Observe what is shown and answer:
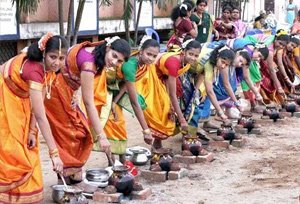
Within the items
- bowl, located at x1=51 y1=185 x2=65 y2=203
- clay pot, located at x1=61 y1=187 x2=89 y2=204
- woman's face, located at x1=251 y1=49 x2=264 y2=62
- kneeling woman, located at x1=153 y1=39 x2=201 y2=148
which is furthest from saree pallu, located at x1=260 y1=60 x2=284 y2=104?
clay pot, located at x1=61 y1=187 x2=89 y2=204

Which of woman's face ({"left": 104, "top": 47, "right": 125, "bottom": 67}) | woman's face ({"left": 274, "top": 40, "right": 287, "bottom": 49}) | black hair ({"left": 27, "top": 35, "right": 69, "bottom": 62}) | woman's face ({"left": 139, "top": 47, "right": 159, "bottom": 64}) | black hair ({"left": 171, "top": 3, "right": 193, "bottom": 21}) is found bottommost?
woman's face ({"left": 274, "top": 40, "right": 287, "bottom": 49})

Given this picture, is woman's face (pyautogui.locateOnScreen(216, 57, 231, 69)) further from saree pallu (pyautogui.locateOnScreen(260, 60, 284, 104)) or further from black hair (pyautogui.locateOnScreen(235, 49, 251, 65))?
saree pallu (pyautogui.locateOnScreen(260, 60, 284, 104))

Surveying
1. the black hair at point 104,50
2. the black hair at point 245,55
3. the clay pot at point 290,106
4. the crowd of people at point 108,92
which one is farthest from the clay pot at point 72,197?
the clay pot at point 290,106

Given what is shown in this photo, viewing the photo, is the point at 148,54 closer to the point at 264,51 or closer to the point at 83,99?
the point at 83,99

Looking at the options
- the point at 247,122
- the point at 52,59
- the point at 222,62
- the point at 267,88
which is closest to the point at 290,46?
the point at 267,88

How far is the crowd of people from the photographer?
428cm

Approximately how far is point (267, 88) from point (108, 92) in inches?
170

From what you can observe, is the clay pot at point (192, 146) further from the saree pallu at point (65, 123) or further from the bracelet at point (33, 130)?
the bracelet at point (33, 130)

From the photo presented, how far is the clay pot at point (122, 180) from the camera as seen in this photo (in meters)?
5.04

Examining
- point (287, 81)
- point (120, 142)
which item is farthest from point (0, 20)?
point (120, 142)

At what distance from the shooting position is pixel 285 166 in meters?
6.32

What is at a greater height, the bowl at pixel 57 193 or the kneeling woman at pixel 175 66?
the kneeling woman at pixel 175 66

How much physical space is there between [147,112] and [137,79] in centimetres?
44

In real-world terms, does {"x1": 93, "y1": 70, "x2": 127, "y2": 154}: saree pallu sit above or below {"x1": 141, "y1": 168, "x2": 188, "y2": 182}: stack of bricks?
above
